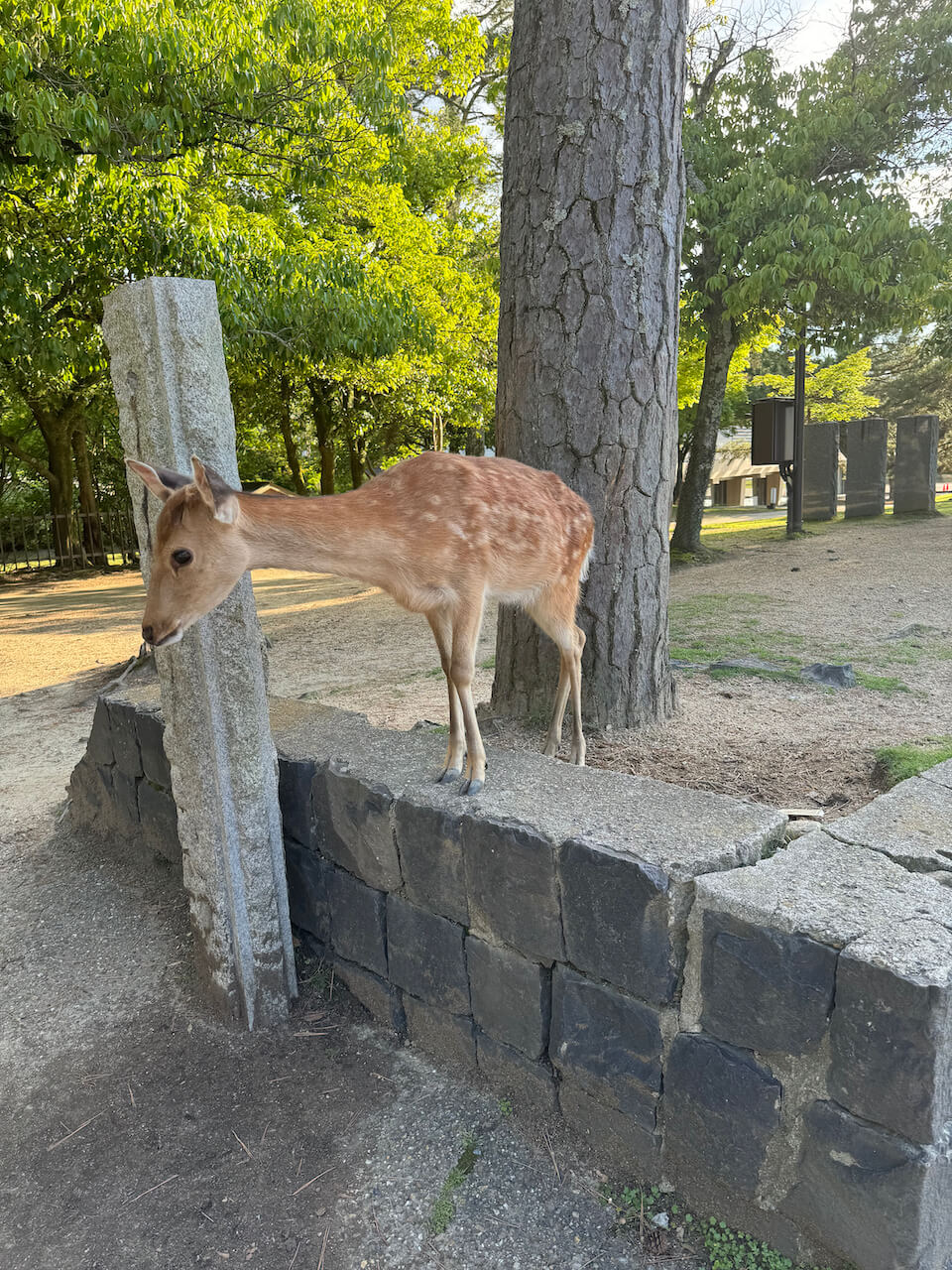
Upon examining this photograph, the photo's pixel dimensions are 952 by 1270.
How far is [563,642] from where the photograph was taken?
10.2 ft

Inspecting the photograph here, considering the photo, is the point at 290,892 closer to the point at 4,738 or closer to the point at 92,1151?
the point at 92,1151

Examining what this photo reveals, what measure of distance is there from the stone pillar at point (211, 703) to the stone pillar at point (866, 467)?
48.1ft

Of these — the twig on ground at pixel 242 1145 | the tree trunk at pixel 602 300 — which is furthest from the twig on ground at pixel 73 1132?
the tree trunk at pixel 602 300

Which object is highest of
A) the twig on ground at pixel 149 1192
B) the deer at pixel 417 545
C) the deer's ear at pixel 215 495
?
the deer's ear at pixel 215 495

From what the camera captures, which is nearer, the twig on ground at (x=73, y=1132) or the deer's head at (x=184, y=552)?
the deer's head at (x=184, y=552)

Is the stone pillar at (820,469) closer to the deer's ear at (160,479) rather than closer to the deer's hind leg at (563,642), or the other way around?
the deer's hind leg at (563,642)

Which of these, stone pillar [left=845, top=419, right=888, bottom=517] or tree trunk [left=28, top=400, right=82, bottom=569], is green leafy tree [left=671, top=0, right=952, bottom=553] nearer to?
stone pillar [left=845, top=419, right=888, bottom=517]

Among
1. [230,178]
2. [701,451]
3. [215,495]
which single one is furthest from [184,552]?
[701,451]

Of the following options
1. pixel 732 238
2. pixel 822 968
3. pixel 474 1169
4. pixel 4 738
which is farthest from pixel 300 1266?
pixel 732 238

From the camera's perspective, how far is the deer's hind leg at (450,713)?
8.99ft

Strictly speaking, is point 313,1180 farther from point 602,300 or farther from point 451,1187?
point 602,300

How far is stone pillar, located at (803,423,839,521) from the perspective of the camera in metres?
15.8

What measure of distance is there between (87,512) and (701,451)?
13.2m

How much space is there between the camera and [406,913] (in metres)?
2.74
